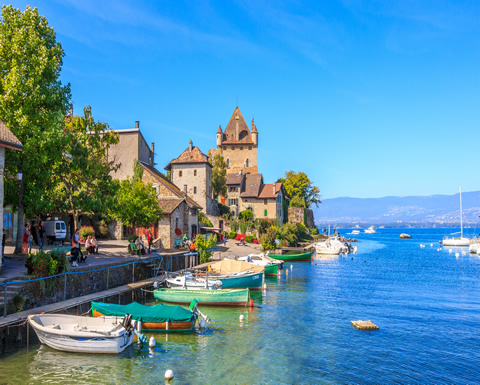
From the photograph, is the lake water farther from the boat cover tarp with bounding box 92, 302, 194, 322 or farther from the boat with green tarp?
the boat cover tarp with bounding box 92, 302, 194, 322

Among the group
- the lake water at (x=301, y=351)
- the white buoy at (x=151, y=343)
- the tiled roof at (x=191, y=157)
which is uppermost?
the tiled roof at (x=191, y=157)

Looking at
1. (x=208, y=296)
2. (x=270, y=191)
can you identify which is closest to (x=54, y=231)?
(x=208, y=296)

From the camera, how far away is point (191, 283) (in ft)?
97.9

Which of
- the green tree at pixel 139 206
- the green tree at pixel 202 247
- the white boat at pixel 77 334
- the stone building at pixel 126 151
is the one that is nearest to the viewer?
the white boat at pixel 77 334

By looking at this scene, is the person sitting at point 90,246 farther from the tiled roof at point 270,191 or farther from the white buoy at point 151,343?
the tiled roof at point 270,191

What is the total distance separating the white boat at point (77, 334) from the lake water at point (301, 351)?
0.40 m

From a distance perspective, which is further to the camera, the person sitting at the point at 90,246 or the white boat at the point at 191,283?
the person sitting at the point at 90,246

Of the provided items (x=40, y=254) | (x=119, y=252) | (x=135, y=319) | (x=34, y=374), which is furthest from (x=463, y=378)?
(x=119, y=252)

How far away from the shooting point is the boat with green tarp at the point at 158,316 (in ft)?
69.0

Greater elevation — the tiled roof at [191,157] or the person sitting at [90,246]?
the tiled roof at [191,157]

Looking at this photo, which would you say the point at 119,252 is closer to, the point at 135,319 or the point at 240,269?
the point at 240,269

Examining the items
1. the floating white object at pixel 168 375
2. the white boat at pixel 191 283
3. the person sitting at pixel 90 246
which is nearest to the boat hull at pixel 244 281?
the white boat at pixel 191 283

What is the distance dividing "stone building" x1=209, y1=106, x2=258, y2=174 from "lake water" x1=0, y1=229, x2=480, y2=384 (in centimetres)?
8286

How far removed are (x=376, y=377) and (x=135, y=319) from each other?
1134 cm
